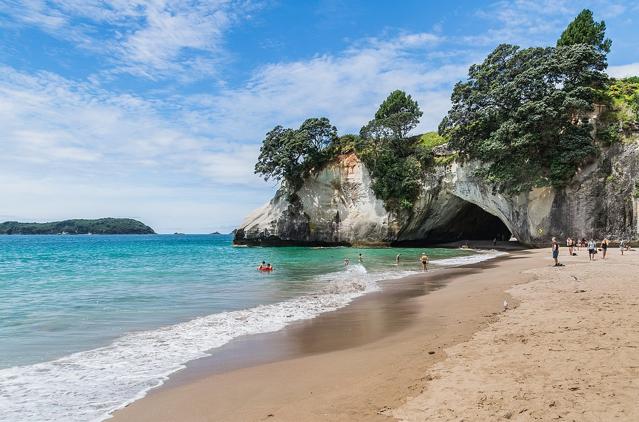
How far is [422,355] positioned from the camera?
6.40 m

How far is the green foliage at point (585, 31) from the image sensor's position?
37.8m

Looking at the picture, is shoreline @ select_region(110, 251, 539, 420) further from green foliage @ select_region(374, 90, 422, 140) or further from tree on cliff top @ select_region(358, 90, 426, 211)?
green foliage @ select_region(374, 90, 422, 140)

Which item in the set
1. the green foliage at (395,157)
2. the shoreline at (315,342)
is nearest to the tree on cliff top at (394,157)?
the green foliage at (395,157)

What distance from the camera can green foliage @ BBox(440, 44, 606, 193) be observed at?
98.9 ft

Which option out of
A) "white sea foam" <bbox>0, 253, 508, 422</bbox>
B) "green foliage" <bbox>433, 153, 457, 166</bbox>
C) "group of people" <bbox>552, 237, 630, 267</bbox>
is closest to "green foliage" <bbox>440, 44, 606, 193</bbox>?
"group of people" <bbox>552, 237, 630, 267</bbox>

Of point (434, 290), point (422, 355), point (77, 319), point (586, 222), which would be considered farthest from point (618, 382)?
point (586, 222)

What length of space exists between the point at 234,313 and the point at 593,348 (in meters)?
8.36

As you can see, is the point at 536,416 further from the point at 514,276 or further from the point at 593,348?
the point at 514,276

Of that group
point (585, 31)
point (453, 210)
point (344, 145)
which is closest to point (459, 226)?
point (453, 210)

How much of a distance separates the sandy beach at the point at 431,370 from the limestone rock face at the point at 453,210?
2426 centimetres

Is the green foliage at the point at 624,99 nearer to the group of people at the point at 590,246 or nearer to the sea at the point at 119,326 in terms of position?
the group of people at the point at 590,246

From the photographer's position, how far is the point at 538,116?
2950cm

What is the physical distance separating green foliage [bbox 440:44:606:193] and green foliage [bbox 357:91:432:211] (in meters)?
9.47

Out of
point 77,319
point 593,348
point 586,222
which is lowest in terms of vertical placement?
point 77,319
